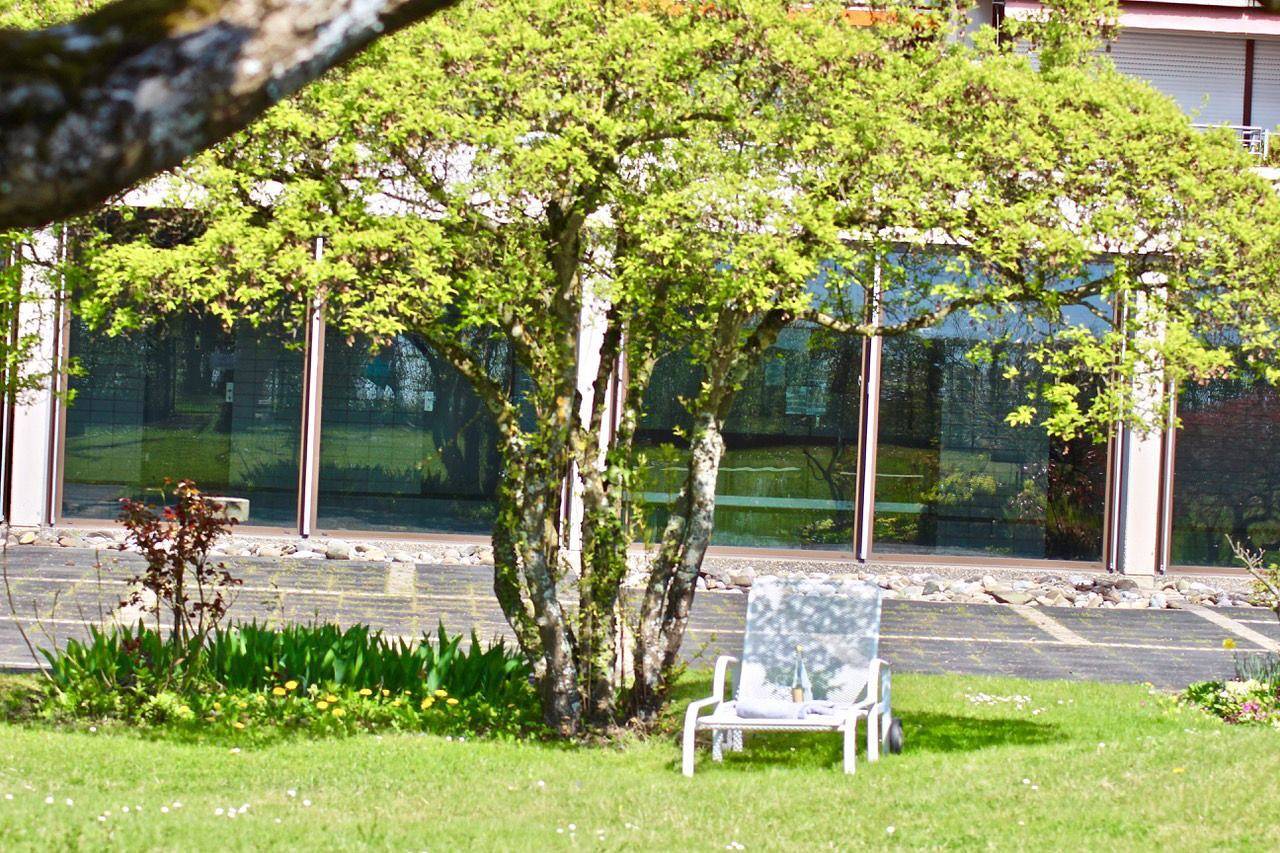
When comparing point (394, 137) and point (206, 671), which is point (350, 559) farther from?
point (394, 137)

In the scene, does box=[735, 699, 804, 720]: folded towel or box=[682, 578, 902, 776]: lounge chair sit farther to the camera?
box=[682, 578, 902, 776]: lounge chair

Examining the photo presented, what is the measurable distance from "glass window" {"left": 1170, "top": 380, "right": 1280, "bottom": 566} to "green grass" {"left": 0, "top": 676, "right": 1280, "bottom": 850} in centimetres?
941

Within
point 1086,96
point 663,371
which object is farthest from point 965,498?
point 1086,96

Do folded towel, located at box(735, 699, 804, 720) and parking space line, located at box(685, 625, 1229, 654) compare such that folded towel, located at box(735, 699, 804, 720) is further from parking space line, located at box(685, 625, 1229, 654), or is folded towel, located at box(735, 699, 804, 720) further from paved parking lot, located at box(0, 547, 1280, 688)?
parking space line, located at box(685, 625, 1229, 654)

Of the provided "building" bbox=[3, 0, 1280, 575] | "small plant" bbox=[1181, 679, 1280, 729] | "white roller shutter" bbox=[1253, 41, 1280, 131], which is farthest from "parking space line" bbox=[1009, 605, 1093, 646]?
"white roller shutter" bbox=[1253, 41, 1280, 131]

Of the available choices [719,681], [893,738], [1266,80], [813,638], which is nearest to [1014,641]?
[813,638]

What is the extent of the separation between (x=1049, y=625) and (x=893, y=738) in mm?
6751

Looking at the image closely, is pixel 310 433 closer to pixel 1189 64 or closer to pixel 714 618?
pixel 714 618

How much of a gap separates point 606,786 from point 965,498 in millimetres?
11183

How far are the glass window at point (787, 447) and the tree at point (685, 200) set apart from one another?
8634 millimetres

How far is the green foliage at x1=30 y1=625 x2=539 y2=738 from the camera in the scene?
8852 mm

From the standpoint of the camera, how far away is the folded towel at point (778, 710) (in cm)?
831

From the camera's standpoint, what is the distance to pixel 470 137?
7973mm

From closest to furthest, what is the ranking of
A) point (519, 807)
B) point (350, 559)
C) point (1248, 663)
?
point (519, 807), point (1248, 663), point (350, 559)
